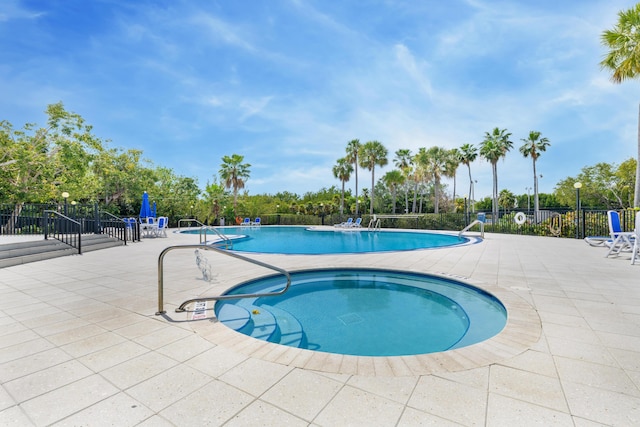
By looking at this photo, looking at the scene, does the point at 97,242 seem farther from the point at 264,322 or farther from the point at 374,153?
the point at 374,153

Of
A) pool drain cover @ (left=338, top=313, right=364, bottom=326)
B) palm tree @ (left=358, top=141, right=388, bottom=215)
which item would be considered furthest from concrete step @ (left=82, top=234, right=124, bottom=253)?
palm tree @ (left=358, top=141, right=388, bottom=215)

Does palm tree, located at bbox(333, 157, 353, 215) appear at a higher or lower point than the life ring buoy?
higher

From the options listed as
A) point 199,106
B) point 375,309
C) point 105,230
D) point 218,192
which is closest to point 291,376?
point 375,309

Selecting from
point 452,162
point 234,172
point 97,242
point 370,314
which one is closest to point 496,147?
point 452,162

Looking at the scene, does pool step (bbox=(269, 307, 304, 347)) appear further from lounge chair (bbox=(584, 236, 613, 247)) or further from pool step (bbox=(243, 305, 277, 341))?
lounge chair (bbox=(584, 236, 613, 247))

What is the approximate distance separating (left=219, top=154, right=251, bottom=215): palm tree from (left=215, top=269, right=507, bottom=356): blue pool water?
82.4ft

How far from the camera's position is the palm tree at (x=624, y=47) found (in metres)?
10.6

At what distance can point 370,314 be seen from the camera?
390 cm

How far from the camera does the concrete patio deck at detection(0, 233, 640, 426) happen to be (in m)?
1.50

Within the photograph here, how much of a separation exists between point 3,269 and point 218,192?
23.3 meters

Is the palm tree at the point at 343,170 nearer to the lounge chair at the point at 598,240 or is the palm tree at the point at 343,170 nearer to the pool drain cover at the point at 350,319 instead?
the lounge chair at the point at 598,240

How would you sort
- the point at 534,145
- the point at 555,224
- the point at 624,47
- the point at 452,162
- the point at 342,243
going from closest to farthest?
the point at 624,47
the point at 342,243
the point at 555,224
the point at 534,145
the point at 452,162

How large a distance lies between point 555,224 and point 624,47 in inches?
290

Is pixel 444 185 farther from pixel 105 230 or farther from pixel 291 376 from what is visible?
pixel 291 376
